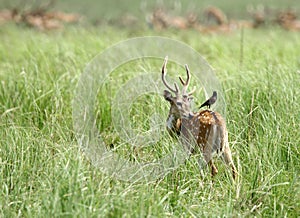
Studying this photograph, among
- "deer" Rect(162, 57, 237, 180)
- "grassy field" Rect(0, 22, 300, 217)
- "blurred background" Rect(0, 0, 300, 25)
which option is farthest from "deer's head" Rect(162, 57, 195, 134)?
"blurred background" Rect(0, 0, 300, 25)

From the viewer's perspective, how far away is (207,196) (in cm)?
300

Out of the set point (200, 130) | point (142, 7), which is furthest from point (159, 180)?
point (142, 7)

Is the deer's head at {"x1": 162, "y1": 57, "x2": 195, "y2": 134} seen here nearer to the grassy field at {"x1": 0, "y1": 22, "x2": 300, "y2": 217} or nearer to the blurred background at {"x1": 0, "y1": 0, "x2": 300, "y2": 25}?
the grassy field at {"x1": 0, "y1": 22, "x2": 300, "y2": 217}

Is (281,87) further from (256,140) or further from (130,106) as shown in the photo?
(130,106)

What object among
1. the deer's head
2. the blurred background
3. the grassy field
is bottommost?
the grassy field

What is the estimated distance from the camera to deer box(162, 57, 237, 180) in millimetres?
2992

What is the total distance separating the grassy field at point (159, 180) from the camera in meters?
2.68

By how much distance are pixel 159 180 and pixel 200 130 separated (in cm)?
33

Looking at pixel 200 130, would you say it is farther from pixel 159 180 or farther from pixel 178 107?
pixel 159 180

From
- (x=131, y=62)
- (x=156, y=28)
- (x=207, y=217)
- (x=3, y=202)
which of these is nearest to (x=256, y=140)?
(x=207, y=217)

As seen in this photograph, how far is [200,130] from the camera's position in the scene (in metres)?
3.01

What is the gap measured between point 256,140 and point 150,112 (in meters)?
0.77

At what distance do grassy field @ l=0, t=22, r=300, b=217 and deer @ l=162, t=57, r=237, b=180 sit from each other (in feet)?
0.28

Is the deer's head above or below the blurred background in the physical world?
below
